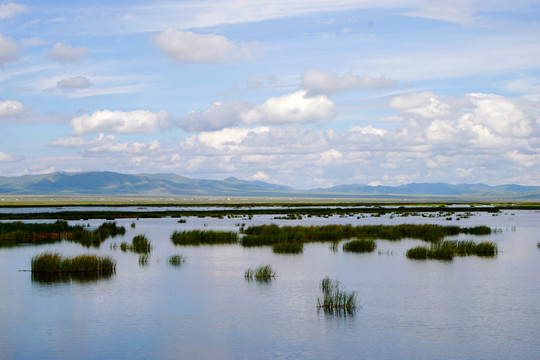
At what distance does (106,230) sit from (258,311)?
123ft

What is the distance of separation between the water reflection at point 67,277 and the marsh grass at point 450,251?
18.0 m

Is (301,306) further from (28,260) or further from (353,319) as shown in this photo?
(28,260)

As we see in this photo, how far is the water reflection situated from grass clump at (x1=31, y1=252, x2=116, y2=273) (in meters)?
0.30

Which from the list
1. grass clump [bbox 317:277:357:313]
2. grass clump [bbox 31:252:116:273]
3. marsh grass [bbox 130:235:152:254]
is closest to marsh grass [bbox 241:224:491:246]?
marsh grass [bbox 130:235:152:254]

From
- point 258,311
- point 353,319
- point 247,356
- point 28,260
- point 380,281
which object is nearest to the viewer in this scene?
point 247,356

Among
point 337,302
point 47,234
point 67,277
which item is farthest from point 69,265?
point 47,234

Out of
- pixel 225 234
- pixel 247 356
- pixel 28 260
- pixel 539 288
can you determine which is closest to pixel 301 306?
pixel 247 356

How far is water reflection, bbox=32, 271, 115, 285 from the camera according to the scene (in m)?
29.2

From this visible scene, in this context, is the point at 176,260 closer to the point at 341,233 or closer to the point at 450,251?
the point at 450,251

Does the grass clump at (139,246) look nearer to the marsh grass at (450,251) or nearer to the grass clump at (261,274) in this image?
the grass clump at (261,274)

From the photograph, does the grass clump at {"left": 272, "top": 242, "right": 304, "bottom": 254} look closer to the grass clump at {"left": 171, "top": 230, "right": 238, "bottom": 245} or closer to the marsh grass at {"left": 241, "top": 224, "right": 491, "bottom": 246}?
the marsh grass at {"left": 241, "top": 224, "right": 491, "bottom": 246}

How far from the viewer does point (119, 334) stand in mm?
19141

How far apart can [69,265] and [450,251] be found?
2140 cm

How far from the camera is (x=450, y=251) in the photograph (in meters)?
37.7
